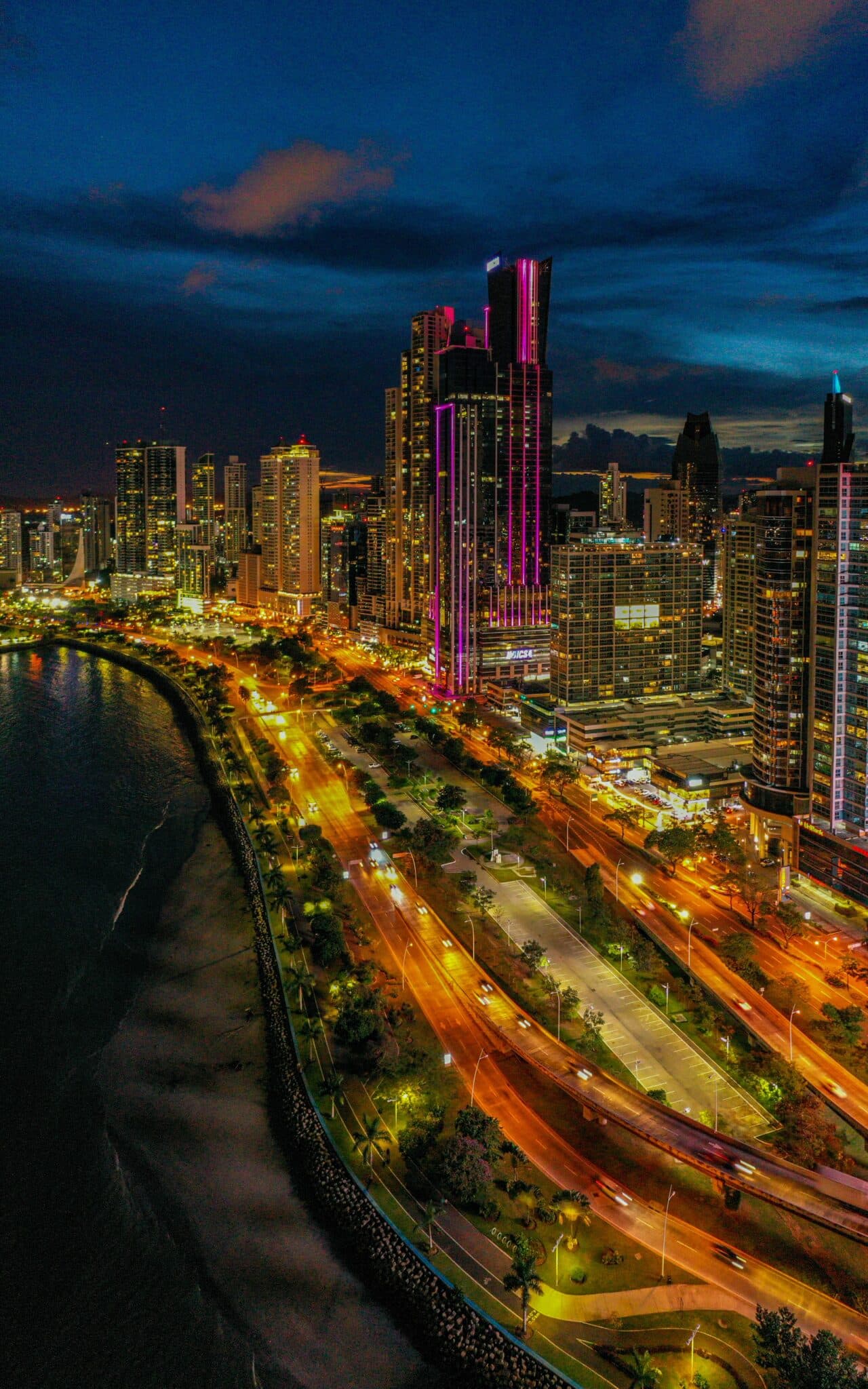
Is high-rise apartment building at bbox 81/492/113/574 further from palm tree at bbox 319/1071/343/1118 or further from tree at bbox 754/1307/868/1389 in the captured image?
tree at bbox 754/1307/868/1389

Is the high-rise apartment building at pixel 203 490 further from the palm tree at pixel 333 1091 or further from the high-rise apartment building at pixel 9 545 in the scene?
the palm tree at pixel 333 1091

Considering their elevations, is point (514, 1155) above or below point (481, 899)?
below

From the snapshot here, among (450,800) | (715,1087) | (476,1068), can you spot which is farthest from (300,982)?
(450,800)

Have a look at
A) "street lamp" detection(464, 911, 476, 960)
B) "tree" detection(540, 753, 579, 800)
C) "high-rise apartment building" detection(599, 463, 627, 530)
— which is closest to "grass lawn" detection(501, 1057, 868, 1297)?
"street lamp" detection(464, 911, 476, 960)

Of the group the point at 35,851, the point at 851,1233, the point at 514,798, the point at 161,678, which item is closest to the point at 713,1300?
the point at 851,1233

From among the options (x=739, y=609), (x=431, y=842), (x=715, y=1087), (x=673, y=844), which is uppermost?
(x=739, y=609)

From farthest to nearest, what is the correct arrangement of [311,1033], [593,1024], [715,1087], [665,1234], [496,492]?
[496,492]
[593,1024]
[311,1033]
[715,1087]
[665,1234]

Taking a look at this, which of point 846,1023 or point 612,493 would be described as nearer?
point 846,1023

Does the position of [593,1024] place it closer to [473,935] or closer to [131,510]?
[473,935]
